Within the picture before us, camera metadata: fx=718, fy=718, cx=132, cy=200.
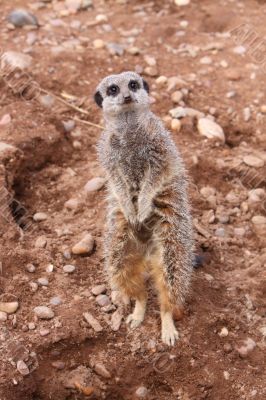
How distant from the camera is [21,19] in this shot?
17.9 feet

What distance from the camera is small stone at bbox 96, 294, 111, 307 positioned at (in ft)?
12.4

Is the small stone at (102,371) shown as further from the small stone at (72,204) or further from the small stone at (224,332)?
the small stone at (72,204)

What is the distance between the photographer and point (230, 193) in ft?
14.7

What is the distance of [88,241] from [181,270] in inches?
26.4

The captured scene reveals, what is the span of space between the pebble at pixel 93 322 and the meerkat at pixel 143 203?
0.65 feet

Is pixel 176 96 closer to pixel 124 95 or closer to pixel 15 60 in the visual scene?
pixel 15 60

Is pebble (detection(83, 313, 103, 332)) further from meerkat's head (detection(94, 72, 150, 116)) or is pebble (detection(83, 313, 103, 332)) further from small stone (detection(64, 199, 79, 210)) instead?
meerkat's head (detection(94, 72, 150, 116))

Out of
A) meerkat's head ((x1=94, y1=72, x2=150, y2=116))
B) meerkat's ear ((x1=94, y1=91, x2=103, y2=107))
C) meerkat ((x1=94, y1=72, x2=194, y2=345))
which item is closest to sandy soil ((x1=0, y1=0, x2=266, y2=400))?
meerkat ((x1=94, y1=72, x2=194, y2=345))

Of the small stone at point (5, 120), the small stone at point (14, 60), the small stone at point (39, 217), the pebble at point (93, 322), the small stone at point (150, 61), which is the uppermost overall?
the small stone at point (14, 60)

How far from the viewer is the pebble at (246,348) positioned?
360 cm

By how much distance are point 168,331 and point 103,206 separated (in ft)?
3.15

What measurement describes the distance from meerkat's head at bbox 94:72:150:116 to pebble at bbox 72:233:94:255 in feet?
2.53

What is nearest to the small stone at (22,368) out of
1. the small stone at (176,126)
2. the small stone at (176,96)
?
the small stone at (176,126)

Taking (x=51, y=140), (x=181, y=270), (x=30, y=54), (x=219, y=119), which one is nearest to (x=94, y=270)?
(x=181, y=270)
